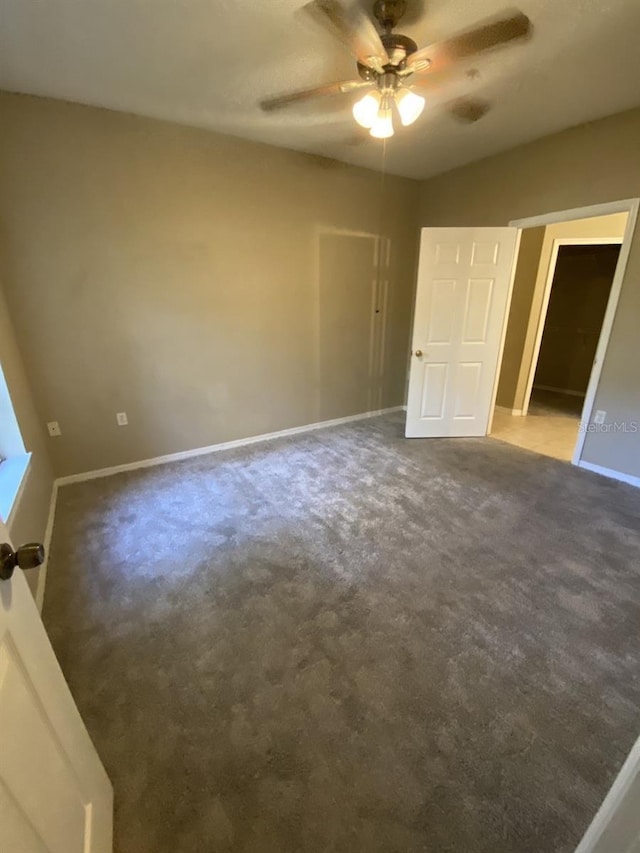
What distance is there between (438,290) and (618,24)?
195cm

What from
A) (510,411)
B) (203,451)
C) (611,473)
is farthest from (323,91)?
(510,411)

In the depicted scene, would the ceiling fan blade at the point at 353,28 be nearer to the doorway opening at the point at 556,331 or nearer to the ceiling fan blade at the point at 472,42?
the ceiling fan blade at the point at 472,42

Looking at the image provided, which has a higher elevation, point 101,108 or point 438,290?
point 101,108

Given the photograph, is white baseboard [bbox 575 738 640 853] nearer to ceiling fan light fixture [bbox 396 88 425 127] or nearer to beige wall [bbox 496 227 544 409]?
ceiling fan light fixture [bbox 396 88 425 127]

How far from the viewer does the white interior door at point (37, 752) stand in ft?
2.08

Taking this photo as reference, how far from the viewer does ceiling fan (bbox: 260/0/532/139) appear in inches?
56.5

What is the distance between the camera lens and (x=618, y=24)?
5.74 feet

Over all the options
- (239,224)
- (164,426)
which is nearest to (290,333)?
(239,224)

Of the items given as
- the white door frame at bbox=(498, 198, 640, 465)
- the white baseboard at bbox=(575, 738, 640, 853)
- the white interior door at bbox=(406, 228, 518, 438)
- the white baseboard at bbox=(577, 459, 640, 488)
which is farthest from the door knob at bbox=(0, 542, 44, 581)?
the white baseboard at bbox=(577, 459, 640, 488)

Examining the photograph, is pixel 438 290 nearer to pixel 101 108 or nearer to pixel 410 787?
pixel 101 108

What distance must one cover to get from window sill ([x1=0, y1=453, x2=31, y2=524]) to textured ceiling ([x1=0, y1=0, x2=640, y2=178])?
212 centimetres

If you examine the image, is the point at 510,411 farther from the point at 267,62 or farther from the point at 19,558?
the point at 19,558

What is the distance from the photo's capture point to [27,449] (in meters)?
2.36

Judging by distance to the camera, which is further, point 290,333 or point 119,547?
point 290,333
